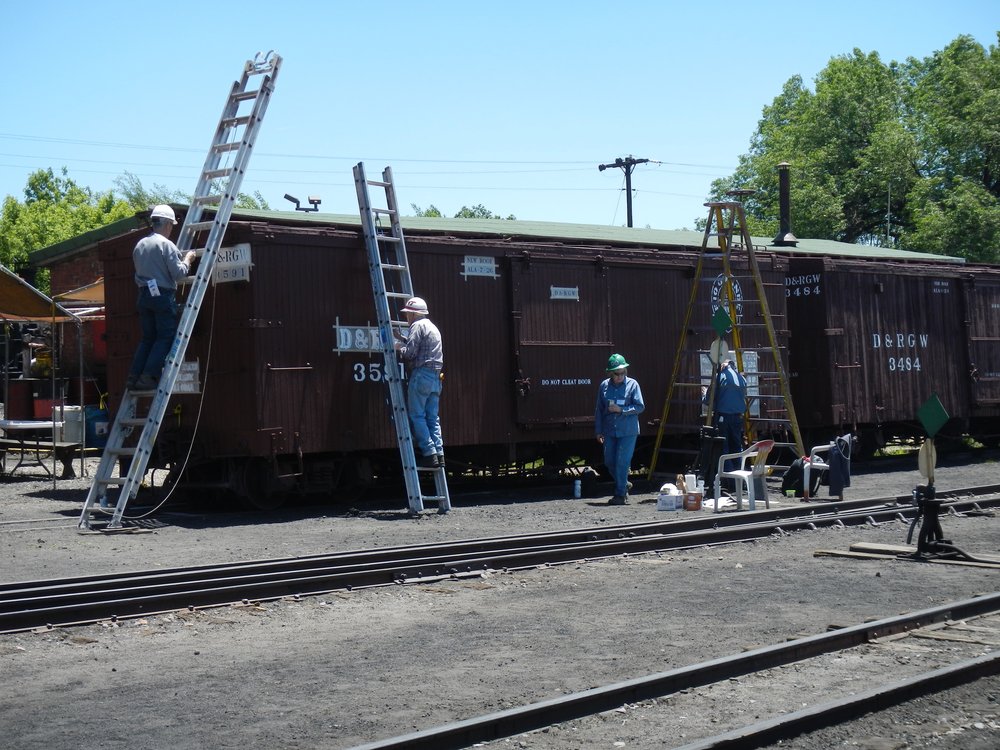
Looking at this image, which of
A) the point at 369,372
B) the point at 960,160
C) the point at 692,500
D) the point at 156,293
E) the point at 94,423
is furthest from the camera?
the point at 960,160

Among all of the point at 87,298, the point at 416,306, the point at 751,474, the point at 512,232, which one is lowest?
the point at 751,474

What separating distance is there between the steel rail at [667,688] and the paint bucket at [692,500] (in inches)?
237

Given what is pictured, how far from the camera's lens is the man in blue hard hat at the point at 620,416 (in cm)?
1364

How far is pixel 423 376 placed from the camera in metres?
12.9

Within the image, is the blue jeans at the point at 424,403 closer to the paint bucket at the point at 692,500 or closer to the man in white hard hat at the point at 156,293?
the man in white hard hat at the point at 156,293

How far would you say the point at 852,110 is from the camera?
50.4 meters

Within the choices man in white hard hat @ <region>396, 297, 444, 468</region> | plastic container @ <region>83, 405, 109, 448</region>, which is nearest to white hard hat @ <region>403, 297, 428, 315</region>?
man in white hard hat @ <region>396, 297, 444, 468</region>

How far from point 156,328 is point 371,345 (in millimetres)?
2662

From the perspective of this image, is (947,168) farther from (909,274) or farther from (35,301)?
(35,301)

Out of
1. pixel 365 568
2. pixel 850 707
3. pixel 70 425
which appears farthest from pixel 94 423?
pixel 850 707

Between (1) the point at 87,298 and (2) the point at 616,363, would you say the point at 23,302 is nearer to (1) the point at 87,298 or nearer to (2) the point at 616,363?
(1) the point at 87,298

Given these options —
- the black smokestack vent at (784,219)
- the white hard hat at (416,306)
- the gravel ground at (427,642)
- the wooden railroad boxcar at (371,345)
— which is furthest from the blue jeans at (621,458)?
the black smokestack vent at (784,219)

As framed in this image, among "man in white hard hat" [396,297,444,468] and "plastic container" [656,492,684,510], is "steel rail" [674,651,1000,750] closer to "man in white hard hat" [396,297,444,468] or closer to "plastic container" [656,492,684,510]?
"plastic container" [656,492,684,510]

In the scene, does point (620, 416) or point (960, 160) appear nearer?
point (620, 416)
